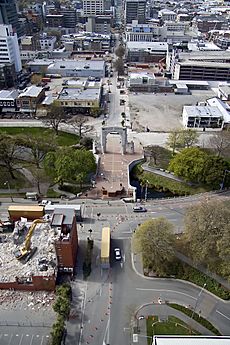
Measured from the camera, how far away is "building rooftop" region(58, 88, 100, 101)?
275 feet

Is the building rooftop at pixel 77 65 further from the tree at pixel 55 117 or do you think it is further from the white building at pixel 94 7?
the white building at pixel 94 7

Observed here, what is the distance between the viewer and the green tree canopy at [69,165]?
51.8 meters

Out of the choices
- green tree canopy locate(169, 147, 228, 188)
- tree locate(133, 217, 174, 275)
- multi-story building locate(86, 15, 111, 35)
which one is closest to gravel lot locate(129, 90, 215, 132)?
green tree canopy locate(169, 147, 228, 188)

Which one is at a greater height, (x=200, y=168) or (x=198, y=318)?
(x=200, y=168)

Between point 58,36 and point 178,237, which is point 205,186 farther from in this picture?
point 58,36

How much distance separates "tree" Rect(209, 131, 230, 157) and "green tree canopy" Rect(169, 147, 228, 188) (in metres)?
9.94

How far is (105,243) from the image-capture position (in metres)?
40.2

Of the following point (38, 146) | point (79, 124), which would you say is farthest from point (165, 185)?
point (79, 124)

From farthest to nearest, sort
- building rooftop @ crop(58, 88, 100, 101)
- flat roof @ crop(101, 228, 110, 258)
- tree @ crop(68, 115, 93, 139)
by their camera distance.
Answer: building rooftop @ crop(58, 88, 100, 101)
tree @ crop(68, 115, 93, 139)
flat roof @ crop(101, 228, 110, 258)

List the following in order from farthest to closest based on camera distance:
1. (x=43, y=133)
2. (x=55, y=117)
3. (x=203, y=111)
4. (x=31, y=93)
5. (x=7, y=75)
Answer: (x=7, y=75)
(x=31, y=93)
(x=203, y=111)
(x=55, y=117)
(x=43, y=133)

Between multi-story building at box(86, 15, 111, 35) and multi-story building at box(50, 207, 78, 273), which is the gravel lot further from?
multi-story building at box(86, 15, 111, 35)

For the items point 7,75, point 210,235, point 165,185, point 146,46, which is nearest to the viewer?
point 210,235

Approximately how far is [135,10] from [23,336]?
19353 centimetres

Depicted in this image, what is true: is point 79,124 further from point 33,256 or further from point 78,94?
point 33,256
